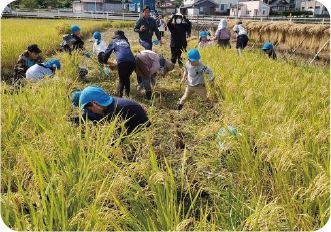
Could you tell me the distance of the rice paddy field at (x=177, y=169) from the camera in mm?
1397

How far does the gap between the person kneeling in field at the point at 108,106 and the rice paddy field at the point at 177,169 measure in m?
0.13

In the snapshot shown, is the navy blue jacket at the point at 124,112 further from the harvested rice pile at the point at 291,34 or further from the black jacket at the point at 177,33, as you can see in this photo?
the harvested rice pile at the point at 291,34

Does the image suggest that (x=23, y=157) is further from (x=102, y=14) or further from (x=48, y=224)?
(x=102, y=14)

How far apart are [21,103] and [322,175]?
105 inches

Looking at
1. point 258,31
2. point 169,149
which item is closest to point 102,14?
point 258,31

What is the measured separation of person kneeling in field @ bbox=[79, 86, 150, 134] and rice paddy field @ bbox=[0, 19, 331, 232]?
127mm

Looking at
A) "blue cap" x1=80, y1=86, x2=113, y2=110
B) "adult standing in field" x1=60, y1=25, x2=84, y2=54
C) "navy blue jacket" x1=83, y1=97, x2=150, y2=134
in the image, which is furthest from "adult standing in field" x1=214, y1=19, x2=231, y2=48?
"blue cap" x1=80, y1=86, x2=113, y2=110

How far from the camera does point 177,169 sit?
2441 mm

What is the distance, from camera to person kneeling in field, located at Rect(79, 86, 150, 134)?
2.29m

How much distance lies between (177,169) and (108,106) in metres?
0.87

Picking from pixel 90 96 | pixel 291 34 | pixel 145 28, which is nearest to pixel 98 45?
pixel 145 28

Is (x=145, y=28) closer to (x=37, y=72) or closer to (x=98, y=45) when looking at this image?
(x=98, y=45)

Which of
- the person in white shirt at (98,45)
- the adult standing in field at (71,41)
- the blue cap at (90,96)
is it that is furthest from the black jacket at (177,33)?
the blue cap at (90,96)

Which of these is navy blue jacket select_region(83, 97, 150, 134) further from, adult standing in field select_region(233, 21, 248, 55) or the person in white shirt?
adult standing in field select_region(233, 21, 248, 55)
